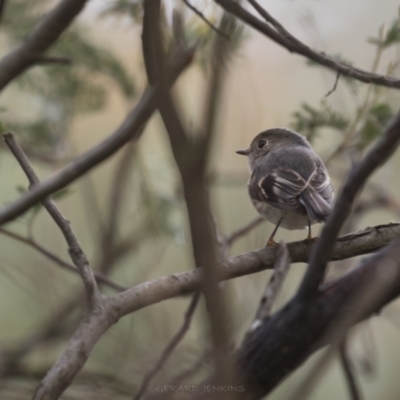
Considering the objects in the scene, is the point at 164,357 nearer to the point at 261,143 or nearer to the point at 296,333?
the point at 296,333

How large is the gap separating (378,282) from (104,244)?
10.2 ft

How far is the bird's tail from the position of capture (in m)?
2.88

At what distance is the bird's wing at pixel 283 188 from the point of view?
10.3ft

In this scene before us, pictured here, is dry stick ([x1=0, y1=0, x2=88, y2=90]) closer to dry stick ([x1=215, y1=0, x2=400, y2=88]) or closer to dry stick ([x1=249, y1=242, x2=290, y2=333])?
dry stick ([x1=215, y1=0, x2=400, y2=88])

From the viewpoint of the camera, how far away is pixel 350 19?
6.19m

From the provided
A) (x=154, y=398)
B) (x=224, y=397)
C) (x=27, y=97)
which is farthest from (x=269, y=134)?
(x=224, y=397)

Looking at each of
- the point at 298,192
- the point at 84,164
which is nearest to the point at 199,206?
the point at 84,164

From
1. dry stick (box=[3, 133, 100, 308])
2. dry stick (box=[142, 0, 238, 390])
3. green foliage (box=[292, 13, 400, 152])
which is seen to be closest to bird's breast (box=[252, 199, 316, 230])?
green foliage (box=[292, 13, 400, 152])

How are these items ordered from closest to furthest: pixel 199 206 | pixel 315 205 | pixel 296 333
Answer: pixel 199 206, pixel 296 333, pixel 315 205

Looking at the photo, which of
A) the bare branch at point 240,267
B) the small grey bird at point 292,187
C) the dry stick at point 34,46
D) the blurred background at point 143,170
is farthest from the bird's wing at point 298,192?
the dry stick at point 34,46

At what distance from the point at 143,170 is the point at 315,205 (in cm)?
180

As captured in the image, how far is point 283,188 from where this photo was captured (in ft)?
10.8

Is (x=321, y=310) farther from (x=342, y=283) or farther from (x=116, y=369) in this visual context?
(x=116, y=369)

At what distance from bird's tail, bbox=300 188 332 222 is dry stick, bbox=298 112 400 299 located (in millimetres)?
990
